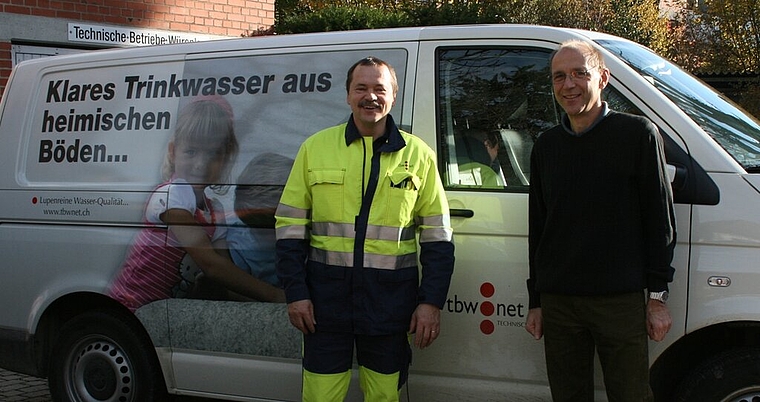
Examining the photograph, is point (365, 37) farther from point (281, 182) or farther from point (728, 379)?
point (728, 379)

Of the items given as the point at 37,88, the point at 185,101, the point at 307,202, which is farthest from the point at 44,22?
the point at 307,202

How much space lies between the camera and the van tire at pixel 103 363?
4.74m

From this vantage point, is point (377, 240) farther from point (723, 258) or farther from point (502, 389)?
point (723, 258)

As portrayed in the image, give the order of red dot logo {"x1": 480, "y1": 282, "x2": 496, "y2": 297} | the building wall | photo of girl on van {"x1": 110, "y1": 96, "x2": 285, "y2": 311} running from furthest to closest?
the building wall < photo of girl on van {"x1": 110, "y1": 96, "x2": 285, "y2": 311} < red dot logo {"x1": 480, "y1": 282, "x2": 496, "y2": 297}

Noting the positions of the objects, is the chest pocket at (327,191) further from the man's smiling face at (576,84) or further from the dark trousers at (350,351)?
the man's smiling face at (576,84)

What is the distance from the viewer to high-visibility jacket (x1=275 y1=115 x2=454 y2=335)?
11.7ft

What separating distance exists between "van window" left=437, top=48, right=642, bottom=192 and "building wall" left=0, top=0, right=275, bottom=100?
6.90 metres

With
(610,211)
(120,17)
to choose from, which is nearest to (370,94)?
(610,211)

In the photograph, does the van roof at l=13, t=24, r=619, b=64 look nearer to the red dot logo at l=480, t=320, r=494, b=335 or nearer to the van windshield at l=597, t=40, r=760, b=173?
the van windshield at l=597, t=40, r=760, b=173

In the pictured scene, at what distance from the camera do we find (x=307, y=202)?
3.67 meters

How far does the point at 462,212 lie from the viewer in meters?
3.88

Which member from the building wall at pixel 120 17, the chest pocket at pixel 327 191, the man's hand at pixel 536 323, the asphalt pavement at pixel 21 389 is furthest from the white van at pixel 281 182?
the building wall at pixel 120 17

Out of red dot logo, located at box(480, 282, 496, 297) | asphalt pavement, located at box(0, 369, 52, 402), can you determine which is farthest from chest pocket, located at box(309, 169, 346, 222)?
asphalt pavement, located at box(0, 369, 52, 402)

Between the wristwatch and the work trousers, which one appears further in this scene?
the work trousers
